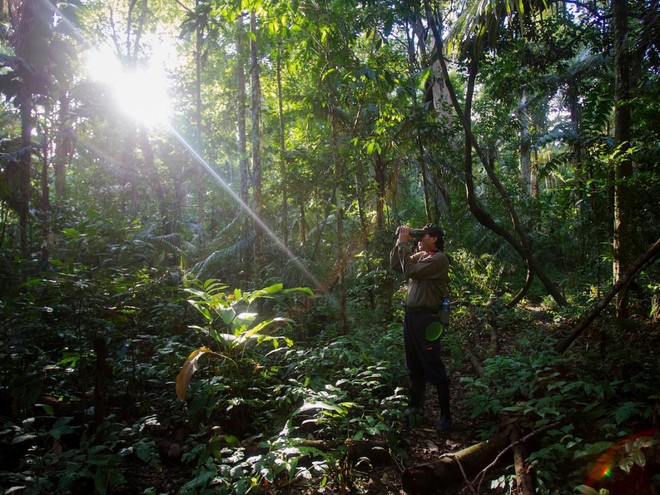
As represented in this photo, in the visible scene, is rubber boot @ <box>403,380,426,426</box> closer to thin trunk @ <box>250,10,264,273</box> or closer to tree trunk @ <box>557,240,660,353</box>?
tree trunk @ <box>557,240,660,353</box>

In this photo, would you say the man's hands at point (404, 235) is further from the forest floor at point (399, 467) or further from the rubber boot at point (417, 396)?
the forest floor at point (399, 467)

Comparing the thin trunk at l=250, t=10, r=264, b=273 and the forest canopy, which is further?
the thin trunk at l=250, t=10, r=264, b=273

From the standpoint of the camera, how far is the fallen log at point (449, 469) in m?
3.06

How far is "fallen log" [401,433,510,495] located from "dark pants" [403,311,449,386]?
2.87 feet

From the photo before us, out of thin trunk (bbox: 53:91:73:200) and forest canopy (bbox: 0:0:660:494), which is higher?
thin trunk (bbox: 53:91:73:200)

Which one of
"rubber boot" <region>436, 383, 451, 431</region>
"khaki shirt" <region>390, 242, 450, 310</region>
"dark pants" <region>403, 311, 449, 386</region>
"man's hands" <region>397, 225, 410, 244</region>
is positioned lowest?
"rubber boot" <region>436, 383, 451, 431</region>

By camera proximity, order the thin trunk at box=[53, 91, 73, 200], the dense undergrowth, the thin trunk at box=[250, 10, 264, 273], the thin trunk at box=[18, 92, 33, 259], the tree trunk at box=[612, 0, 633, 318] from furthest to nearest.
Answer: the thin trunk at box=[53, 91, 73, 200] < the thin trunk at box=[18, 92, 33, 259] < the thin trunk at box=[250, 10, 264, 273] < the tree trunk at box=[612, 0, 633, 318] < the dense undergrowth

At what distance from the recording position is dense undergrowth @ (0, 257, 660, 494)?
2939 millimetres

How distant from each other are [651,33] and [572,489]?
18.2ft

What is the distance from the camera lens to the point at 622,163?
215 inches

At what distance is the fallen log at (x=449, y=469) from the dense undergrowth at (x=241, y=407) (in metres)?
0.15

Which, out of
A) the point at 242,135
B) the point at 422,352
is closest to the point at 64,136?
the point at 242,135

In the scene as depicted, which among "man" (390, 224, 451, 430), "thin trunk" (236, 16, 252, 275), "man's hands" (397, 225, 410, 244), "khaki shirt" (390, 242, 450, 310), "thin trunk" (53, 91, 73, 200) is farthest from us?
"thin trunk" (53, 91, 73, 200)

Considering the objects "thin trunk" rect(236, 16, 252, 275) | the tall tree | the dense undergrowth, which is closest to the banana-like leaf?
the dense undergrowth
